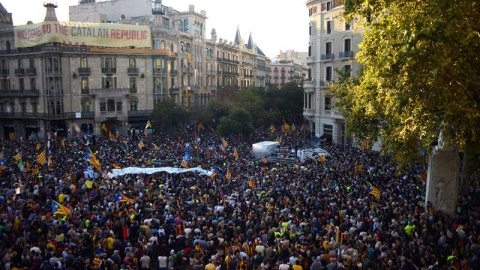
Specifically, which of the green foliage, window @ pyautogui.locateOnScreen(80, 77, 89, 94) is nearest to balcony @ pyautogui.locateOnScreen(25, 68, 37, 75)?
window @ pyautogui.locateOnScreen(80, 77, 89, 94)

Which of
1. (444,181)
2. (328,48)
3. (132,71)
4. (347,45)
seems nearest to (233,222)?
(444,181)

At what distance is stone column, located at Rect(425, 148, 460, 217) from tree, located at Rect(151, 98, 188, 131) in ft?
116

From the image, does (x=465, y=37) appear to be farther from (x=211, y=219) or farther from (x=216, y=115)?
(x=216, y=115)

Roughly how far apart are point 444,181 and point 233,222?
9254mm

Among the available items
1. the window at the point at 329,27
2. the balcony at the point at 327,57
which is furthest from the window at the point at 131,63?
the window at the point at 329,27

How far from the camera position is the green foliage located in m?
43.8

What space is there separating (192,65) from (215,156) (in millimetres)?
35015

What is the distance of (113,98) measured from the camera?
5197cm

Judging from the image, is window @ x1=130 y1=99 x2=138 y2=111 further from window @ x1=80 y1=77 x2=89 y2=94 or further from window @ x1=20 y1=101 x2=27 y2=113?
window @ x1=20 y1=101 x2=27 y2=113

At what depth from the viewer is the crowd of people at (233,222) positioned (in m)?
12.6

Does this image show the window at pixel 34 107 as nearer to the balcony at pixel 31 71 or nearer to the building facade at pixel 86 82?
the building facade at pixel 86 82

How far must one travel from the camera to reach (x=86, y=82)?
51094mm

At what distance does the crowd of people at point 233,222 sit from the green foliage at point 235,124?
16.6 m

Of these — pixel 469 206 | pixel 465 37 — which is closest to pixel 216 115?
pixel 469 206
